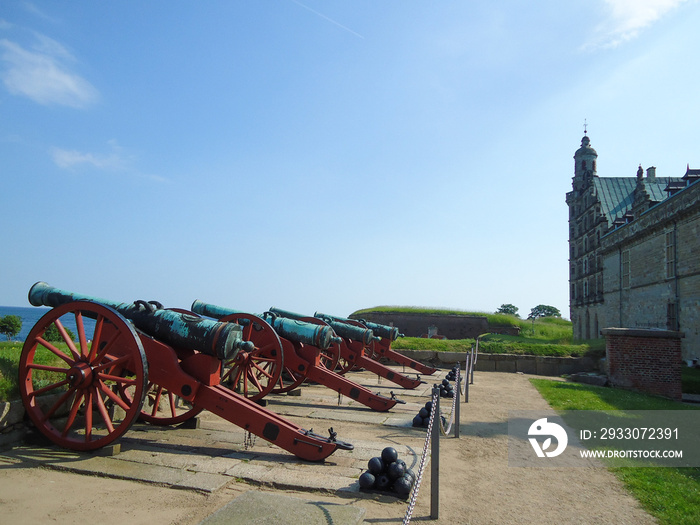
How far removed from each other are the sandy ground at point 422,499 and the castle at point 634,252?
57.2 ft

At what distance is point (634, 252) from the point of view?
85.7 ft

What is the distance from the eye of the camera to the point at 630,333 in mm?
11289

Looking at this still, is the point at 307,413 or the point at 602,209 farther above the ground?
the point at 602,209

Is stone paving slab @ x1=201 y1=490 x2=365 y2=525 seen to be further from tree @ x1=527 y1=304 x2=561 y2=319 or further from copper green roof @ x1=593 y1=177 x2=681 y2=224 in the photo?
tree @ x1=527 y1=304 x2=561 y2=319

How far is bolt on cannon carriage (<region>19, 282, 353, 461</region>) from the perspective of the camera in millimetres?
4625

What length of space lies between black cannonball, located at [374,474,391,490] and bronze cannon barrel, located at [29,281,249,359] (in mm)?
1929

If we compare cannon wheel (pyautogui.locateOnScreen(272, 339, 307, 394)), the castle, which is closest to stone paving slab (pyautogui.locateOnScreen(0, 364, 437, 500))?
cannon wheel (pyautogui.locateOnScreen(272, 339, 307, 394))

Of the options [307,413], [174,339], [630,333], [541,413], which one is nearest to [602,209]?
[630,333]

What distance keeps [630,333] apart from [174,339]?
999cm

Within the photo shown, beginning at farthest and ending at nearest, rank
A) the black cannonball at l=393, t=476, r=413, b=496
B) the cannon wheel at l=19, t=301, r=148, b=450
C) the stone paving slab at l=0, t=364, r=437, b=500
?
the cannon wheel at l=19, t=301, r=148, b=450 < the stone paving slab at l=0, t=364, r=437, b=500 < the black cannonball at l=393, t=476, r=413, b=496

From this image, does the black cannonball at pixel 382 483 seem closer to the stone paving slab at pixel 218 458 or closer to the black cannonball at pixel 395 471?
the black cannonball at pixel 395 471

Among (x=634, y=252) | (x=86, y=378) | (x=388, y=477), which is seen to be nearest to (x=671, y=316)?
(x=634, y=252)

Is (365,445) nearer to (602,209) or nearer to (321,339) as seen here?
(321,339)

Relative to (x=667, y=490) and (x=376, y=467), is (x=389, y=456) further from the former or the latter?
(x=667, y=490)
